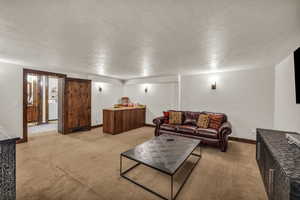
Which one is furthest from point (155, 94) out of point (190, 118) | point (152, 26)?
point (152, 26)

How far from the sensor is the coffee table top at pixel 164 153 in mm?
1834

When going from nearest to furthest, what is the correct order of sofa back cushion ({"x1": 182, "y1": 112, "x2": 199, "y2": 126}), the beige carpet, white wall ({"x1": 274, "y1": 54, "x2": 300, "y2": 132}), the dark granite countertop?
the dark granite countertop → the beige carpet → white wall ({"x1": 274, "y1": 54, "x2": 300, "y2": 132}) → sofa back cushion ({"x1": 182, "y1": 112, "x2": 199, "y2": 126})

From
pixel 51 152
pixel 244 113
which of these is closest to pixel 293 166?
pixel 244 113

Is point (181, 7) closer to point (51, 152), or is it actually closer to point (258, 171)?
point (258, 171)

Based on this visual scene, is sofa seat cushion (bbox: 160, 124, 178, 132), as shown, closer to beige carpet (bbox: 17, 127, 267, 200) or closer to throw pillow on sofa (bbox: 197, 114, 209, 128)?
throw pillow on sofa (bbox: 197, 114, 209, 128)

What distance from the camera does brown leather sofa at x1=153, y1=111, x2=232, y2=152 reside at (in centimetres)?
321

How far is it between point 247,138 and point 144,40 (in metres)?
4.16

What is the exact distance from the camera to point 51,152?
10.0 feet

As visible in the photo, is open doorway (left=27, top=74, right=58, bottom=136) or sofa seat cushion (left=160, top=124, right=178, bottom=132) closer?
sofa seat cushion (left=160, top=124, right=178, bottom=132)

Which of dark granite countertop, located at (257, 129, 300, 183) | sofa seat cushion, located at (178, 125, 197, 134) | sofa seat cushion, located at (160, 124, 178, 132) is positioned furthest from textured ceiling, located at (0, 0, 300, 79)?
sofa seat cushion, located at (160, 124, 178, 132)

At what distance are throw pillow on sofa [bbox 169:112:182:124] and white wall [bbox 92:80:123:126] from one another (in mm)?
3196

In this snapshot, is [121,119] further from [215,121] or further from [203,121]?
[215,121]

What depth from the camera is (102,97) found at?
584 cm

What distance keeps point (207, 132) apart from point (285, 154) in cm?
214
